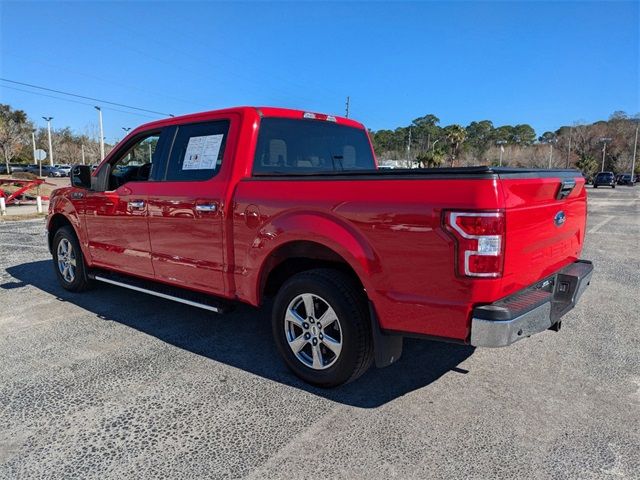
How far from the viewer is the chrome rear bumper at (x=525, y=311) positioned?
8.31 ft

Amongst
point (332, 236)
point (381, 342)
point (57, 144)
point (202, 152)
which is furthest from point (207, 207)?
point (57, 144)

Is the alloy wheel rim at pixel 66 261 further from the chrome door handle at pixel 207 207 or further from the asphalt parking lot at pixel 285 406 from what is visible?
the chrome door handle at pixel 207 207

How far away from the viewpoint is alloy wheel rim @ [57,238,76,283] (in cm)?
573

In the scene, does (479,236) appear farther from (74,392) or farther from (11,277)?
(11,277)

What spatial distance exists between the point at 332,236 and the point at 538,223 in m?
1.28

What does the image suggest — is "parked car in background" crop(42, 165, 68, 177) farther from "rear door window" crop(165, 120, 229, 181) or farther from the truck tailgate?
the truck tailgate

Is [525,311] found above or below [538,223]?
below

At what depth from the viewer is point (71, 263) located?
5.74 metres

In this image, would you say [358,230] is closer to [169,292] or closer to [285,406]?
[285,406]

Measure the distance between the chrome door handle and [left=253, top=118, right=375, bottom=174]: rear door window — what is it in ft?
1.42

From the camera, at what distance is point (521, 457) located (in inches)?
100.0

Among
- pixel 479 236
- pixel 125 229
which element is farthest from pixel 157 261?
pixel 479 236

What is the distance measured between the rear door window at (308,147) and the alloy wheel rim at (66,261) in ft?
10.4

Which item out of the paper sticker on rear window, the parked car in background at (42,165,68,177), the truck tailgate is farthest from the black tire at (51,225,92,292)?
the parked car in background at (42,165,68,177)
